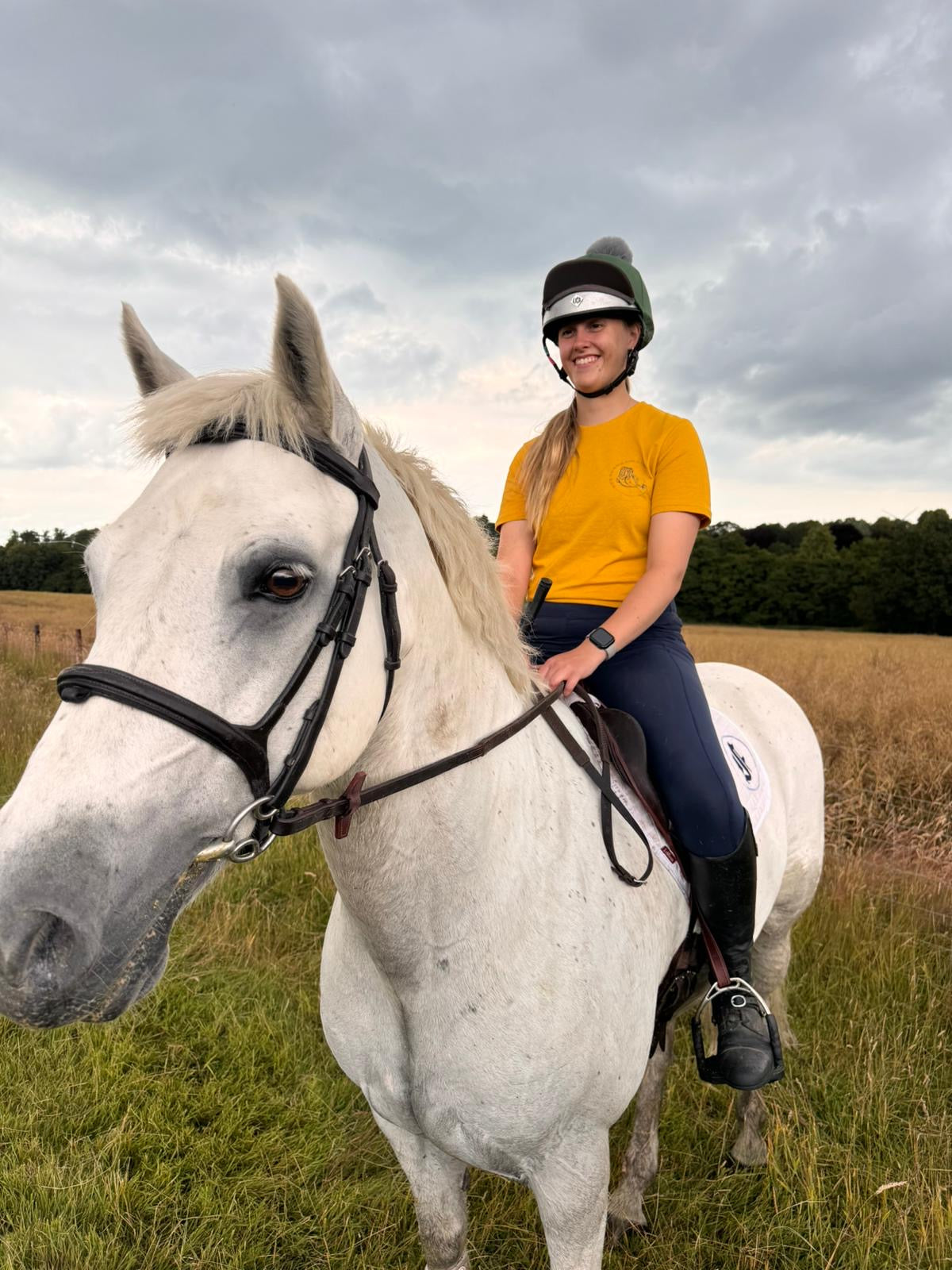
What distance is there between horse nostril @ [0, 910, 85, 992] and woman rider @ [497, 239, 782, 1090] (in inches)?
55.3

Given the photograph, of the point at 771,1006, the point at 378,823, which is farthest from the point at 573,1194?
the point at 771,1006

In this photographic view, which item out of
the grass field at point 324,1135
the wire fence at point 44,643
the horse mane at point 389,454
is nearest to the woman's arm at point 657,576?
the horse mane at point 389,454

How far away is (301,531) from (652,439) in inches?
64.9

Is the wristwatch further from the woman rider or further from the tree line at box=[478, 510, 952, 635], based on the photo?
the tree line at box=[478, 510, 952, 635]

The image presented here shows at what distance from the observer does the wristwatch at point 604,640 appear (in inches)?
90.5

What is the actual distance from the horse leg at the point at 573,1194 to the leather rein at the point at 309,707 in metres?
1.11

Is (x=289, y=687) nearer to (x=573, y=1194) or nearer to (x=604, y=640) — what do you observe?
(x=604, y=640)

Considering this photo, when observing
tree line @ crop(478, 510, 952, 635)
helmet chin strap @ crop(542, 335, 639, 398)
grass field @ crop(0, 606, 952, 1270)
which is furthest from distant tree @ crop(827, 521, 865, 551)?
helmet chin strap @ crop(542, 335, 639, 398)

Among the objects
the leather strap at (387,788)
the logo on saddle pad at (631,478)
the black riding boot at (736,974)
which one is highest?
the logo on saddle pad at (631,478)

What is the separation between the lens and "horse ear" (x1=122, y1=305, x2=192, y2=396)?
6.06 ft

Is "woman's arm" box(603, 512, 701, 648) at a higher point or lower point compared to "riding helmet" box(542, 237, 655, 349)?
lower

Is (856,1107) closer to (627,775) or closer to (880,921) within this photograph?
(880,921)

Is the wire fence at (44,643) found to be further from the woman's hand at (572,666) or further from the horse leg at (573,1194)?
the horse leg at (573,1194)

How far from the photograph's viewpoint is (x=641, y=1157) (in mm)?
3092
